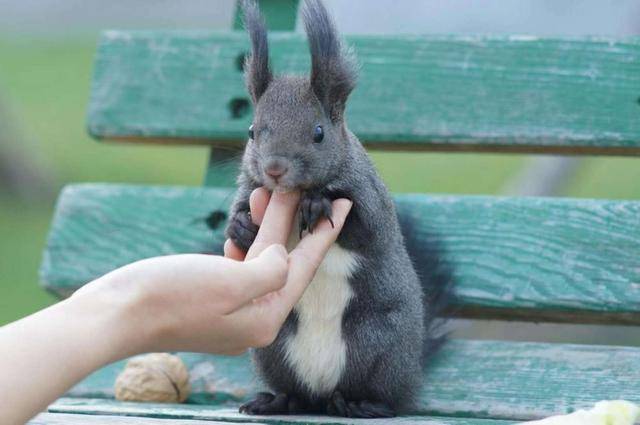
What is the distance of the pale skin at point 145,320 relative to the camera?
105cm

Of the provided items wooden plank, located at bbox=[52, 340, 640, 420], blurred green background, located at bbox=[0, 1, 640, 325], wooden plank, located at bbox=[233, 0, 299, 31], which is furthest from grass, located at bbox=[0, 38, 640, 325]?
wooden plank, located at bbox=[52, 340, 640, 420]

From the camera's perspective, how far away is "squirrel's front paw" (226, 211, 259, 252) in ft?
5.48

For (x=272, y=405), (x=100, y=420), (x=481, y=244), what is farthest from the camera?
(x=481, y=244)

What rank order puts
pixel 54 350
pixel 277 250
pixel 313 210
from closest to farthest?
1. pixel 54 350
2. pixel 277 250
3. pixel 313 210

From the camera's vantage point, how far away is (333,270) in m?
1.74

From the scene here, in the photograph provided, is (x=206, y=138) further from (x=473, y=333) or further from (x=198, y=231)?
(x=473, y=333)

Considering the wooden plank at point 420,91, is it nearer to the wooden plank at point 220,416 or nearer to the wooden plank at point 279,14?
the wooden plank at point 279,14

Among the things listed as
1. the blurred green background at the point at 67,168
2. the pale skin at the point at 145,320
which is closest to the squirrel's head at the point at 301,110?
the pale skin at the point at 145,320

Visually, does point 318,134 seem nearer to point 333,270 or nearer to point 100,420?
point 333,270

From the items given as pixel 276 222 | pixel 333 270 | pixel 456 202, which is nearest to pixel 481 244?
pixel 456 202

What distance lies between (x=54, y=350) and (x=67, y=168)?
438 centimetres

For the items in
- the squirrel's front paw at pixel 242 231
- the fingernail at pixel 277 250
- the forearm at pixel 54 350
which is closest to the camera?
the forearm at pixel 54 350

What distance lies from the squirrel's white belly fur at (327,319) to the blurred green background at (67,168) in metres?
2.35

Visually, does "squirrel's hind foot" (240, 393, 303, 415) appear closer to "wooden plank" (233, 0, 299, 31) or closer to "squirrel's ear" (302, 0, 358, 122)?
"squirrel's ear" (302, 0, 358, 122)
